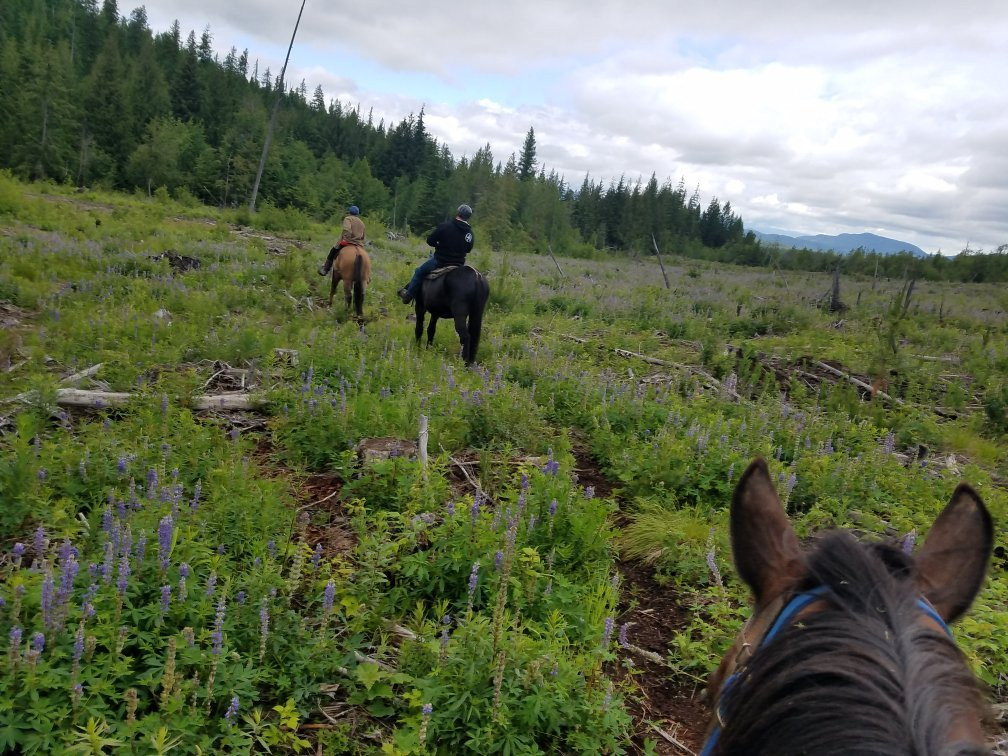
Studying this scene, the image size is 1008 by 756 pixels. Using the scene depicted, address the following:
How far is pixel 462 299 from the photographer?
8383 mm

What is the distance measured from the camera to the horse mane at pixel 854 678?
92 cm

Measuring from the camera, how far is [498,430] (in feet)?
18.7

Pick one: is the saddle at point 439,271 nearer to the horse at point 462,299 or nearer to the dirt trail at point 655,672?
the horse at point 462,299

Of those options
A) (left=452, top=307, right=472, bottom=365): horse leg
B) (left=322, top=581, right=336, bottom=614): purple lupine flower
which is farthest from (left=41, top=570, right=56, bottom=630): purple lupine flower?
(left=452, top=307, right=472, bottom=365): horse leg

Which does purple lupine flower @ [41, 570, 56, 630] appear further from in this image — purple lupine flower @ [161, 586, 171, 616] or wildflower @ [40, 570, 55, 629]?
purple lupine flower @ [161, 586, 171, 616]

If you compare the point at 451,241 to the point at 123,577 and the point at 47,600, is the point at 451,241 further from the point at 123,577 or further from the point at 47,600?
the point at 47,600

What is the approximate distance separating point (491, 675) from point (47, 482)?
10.8 ft

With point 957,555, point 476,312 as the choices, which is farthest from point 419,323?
point 957,555

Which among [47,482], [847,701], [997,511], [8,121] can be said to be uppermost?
[8,121]

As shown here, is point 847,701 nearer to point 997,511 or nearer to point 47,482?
point 47,482

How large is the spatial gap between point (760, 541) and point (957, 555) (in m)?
0.50

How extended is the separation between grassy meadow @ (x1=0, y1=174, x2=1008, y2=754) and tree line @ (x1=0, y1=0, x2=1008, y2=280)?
23.8 metres

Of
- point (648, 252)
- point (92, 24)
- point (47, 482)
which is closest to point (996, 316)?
point (47, 482)

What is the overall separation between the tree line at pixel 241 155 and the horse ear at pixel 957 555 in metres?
29.7
